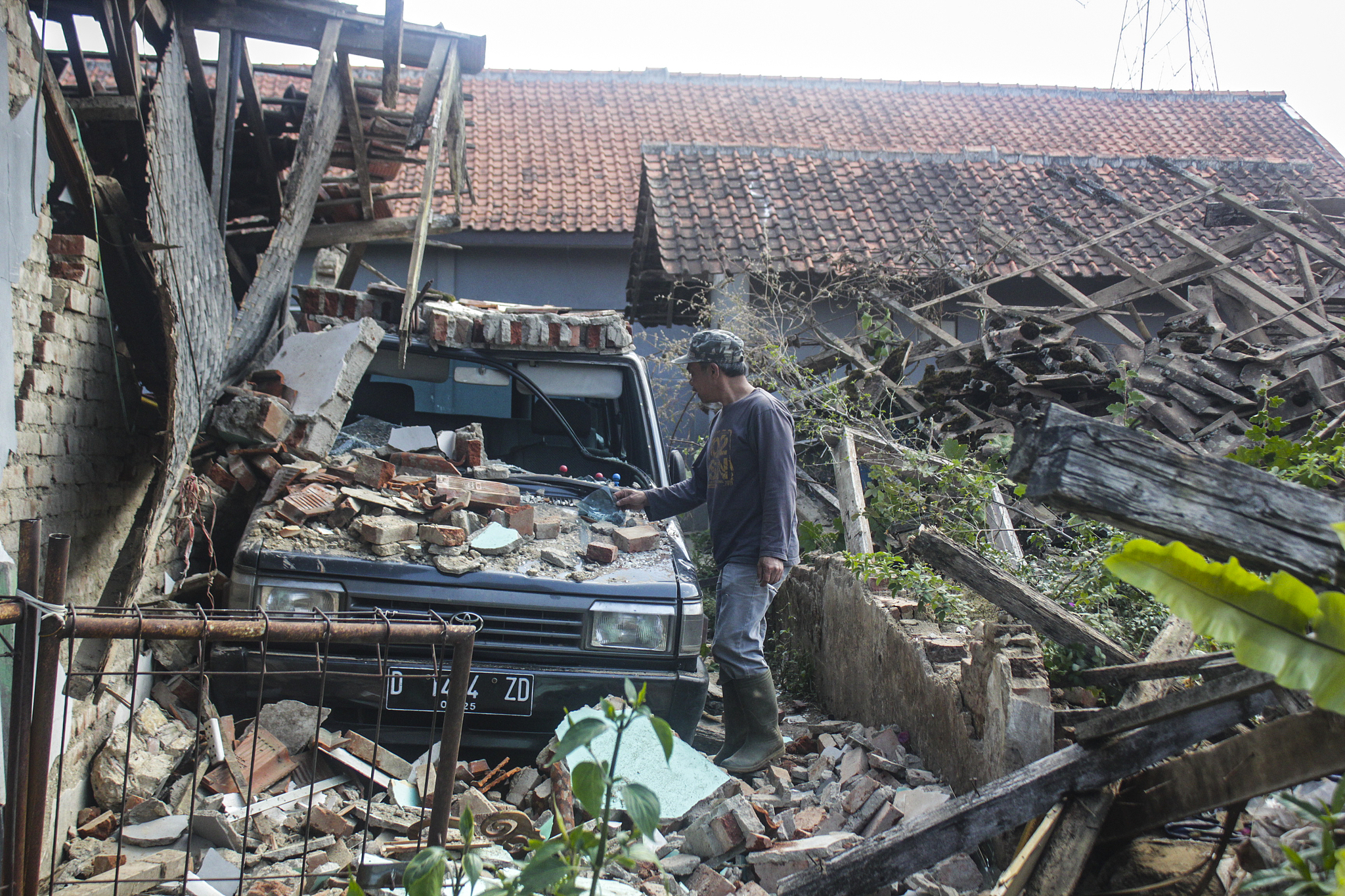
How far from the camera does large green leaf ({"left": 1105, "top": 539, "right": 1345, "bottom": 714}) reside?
1372 millimetres

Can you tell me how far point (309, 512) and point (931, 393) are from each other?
5.53 m

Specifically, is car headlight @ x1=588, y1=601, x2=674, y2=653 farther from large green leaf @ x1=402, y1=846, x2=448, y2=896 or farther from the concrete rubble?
large green leaf @ x1=402, y1=846, x2=448, y2=896

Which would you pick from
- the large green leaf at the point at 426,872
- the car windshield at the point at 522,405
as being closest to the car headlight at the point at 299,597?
the large green leaf at the point at 426,872

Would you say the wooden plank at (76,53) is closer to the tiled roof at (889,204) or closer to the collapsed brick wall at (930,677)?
the collapsed brick wall at (930,677)

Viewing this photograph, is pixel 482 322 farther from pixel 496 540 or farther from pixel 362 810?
pixel 362 810

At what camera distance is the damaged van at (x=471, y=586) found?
3053 mm

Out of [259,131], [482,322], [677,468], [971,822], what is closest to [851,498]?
Answer: [677,468]

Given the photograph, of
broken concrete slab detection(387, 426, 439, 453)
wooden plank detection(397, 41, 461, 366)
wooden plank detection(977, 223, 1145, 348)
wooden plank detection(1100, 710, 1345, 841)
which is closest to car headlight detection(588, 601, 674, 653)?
broken concrete slab detection(387, 426, 439, 453)

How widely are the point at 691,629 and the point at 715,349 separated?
4.10ft

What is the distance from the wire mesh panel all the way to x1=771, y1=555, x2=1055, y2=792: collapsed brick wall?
1529mm

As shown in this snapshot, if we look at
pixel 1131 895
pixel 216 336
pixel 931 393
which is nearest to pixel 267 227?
pixel 216 336

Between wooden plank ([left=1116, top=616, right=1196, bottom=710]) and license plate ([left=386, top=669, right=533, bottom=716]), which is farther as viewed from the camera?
license plate ([left=386, top=669, right=533, bottom=716])

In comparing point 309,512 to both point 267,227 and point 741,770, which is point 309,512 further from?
point 267,227

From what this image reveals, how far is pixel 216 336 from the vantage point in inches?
164
